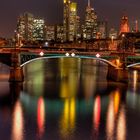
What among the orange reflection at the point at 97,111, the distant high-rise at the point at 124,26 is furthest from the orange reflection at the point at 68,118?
the distant high-rise at the point at 124,26

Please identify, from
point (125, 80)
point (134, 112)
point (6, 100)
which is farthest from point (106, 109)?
point (125, 80)

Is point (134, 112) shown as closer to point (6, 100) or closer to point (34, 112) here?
point (34, 112)

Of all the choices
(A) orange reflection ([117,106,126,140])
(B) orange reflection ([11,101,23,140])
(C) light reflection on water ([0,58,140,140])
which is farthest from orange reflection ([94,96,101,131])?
(B) orange reflection ([11,101,23,140])

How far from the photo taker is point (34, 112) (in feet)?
126

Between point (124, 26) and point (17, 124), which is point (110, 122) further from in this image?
point (124, 26)

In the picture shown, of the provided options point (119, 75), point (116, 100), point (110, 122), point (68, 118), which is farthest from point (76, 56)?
point (110, 122)

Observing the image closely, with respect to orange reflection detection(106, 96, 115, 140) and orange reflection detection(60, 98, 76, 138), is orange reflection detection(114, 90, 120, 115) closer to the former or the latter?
orange reflection detection(106, 96, 115, 140)

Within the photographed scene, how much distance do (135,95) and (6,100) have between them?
568 inches

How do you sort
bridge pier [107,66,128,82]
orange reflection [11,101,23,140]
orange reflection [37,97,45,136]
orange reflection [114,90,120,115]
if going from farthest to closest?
1. bridge pier [107,66,128,82]
2. orange reflection [114,90,120,115]
3. orange reflection [37,97,45,136]
4. orange reflection [11,101,23,140]

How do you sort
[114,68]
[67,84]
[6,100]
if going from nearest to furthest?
1. [6,100]
2. [67,84]
3. [114,68]

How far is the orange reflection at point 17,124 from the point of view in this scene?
30.0m

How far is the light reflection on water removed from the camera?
31094 millimetres

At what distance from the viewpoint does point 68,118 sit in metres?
36.1

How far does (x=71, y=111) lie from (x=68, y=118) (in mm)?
3209
